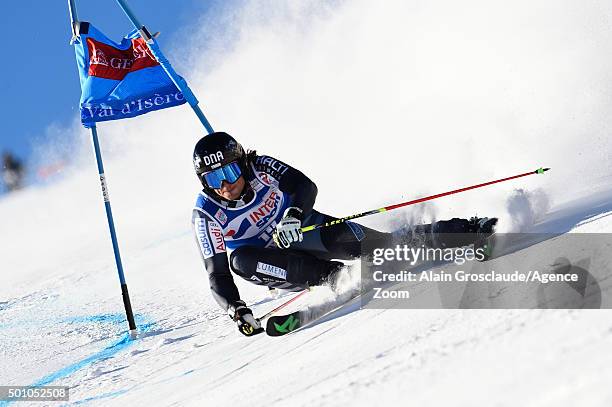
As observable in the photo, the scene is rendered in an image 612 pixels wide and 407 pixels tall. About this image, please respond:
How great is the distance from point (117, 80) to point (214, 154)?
2.84 m

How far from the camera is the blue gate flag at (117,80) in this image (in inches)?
257

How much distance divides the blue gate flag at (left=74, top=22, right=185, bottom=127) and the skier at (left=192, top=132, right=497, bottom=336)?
2.39 meters

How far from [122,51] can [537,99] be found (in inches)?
205

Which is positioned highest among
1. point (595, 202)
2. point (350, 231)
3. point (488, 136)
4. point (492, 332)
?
point (488, 136)

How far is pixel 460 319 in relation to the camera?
7.86 feet

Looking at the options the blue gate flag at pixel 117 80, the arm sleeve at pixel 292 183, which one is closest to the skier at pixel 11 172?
the blue gate flag at pixel 117 80

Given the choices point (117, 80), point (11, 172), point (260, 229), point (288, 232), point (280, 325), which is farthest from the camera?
point (11, 172)

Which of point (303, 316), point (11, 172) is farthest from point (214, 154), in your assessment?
point (11, 172)

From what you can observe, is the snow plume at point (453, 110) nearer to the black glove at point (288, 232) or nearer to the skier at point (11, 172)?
the black glove at point (288, 232)

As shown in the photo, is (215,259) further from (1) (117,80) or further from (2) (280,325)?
(1) (117,80)

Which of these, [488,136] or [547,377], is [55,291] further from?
[547,377]

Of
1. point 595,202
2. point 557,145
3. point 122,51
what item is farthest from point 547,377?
point 122,51

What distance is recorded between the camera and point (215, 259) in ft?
14.3

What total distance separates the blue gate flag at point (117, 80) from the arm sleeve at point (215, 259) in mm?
2520
